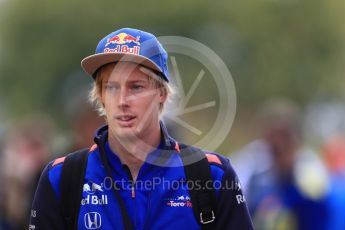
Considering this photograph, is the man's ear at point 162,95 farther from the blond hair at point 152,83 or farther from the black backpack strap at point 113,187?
the black backpack strap at point 113,187

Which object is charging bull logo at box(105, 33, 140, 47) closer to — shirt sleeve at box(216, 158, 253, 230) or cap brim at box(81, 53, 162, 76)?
cap brim at box(81, 53, 162, 76)

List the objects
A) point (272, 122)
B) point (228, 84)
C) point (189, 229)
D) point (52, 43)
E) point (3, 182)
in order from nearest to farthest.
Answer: point (189, 229)
point (228, 84)
point (272, 122)
point (3, 182)
point (52, 43)

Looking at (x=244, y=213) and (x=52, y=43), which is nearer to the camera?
(x=244, y=213)

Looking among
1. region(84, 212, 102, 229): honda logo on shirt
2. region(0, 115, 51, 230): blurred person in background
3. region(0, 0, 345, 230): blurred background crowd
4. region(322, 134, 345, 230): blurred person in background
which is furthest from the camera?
region(0, 0, 345, 230): blurred background crowd

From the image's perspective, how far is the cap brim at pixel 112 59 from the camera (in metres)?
5.83

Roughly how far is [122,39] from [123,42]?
3 centimetres

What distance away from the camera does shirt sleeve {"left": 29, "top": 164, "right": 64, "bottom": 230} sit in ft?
18.7

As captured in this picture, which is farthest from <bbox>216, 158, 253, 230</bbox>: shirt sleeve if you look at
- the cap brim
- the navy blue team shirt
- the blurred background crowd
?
the blurred background crowd

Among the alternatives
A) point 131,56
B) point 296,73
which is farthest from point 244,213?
point 296,73

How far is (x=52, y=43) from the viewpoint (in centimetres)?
4888

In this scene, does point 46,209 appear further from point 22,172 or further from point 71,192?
point 22,172

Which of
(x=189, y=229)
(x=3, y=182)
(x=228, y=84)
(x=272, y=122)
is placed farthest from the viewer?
(x=3, y=182)

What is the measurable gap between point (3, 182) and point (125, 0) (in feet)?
130

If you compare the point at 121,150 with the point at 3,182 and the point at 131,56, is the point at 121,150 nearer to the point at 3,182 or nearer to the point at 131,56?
the point at 131,56
